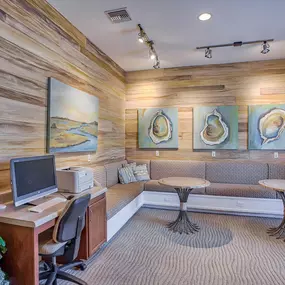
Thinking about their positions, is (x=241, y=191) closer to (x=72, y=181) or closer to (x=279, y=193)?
(x=279, y=193)

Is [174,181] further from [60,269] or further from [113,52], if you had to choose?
[113,52]

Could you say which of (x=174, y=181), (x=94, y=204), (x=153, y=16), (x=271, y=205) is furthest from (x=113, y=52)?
(x=271, y=205)

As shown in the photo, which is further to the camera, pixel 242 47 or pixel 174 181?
pixel 242 47

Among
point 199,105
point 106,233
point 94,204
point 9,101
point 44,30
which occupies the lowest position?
point 106,233

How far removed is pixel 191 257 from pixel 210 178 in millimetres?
2216

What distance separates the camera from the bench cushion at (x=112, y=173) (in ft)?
14.0

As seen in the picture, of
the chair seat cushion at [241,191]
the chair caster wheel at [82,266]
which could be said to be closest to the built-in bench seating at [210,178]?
the chair seat cushion at [241,191]

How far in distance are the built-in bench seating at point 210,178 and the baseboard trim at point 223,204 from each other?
2 centimetres

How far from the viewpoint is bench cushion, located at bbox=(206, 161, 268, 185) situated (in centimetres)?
455

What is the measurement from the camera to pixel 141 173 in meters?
4.90

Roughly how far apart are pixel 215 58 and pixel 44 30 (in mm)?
3153

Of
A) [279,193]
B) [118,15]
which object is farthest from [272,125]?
[118,15]

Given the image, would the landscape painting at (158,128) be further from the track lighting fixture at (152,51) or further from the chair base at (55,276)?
the chair base at (55,276)

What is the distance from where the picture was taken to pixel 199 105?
5008 mm
